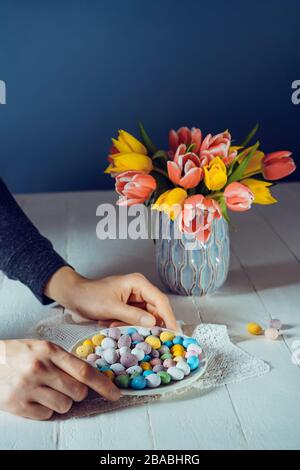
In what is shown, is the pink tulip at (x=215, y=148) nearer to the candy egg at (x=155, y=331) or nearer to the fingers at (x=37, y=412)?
the candy egg at (x=155, y=331)

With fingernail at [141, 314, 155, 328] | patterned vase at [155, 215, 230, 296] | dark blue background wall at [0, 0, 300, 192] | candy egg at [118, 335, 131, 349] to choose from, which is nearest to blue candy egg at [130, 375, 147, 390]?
candy egg at [118, 335, 131, 349]

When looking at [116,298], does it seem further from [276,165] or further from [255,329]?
[276,165]

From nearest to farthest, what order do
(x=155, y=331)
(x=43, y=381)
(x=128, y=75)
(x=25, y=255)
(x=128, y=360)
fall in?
(x=43, y=381) < (x=128, y=360) < (x=155, y=331) < (x=25, y=255) < (x=128, y=75)

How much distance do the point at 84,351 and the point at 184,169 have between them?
407 mm

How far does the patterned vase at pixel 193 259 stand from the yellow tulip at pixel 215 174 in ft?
0.36

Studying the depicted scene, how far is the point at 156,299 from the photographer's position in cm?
127

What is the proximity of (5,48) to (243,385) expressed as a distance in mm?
1733

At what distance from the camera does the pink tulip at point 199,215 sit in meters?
1.33

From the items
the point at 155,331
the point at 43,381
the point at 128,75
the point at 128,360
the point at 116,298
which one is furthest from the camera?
the point at 128,75

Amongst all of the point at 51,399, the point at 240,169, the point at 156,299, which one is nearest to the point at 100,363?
the point at 51,399

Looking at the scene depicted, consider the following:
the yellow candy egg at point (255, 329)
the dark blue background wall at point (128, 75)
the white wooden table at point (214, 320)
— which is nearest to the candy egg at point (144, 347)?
the white wooden table at point (214, 320)

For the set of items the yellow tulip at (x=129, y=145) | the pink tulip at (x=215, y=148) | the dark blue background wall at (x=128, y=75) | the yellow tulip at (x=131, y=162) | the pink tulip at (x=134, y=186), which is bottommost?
the dark blue background wall at (x=128, y=75)

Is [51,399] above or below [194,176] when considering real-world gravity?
below

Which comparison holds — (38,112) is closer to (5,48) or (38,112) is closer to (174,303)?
(5,48)
